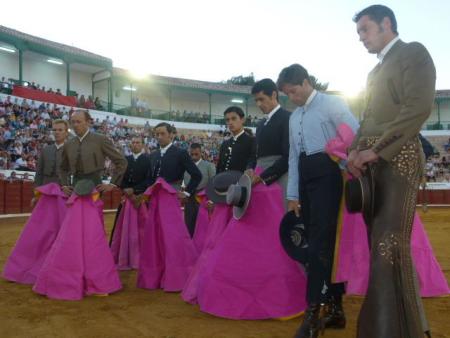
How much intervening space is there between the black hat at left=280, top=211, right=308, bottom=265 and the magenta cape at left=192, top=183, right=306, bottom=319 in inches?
5.1

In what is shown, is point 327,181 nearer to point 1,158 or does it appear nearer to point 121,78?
point 1,158

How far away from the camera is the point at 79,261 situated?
3832mm

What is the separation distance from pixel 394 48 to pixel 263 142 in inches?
58.5

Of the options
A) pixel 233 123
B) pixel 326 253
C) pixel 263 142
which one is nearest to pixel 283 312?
pixel 326 253

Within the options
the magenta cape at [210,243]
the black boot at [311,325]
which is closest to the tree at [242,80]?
the magenta cape at [210,243]

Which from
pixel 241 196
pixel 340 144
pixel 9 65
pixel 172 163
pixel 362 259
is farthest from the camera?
pixel 9 65

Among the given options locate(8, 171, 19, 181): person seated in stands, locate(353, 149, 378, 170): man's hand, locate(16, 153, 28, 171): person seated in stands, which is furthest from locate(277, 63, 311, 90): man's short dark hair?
locate(16, 153, 28, 171): person seated in stands

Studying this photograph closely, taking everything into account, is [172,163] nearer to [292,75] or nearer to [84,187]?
[84,187]

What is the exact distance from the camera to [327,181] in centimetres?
263

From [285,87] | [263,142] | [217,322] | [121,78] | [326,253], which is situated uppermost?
[121,78]

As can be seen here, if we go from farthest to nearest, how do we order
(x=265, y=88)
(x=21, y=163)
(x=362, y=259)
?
(x=21, y=163), (x=362, y=259), (x=265, y=88)

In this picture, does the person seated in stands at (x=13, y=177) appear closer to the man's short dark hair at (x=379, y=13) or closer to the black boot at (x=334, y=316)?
the black boot at (x=334, y=316)

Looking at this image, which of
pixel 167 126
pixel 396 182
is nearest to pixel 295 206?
pixel 396 182

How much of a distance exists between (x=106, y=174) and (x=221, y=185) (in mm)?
12870
